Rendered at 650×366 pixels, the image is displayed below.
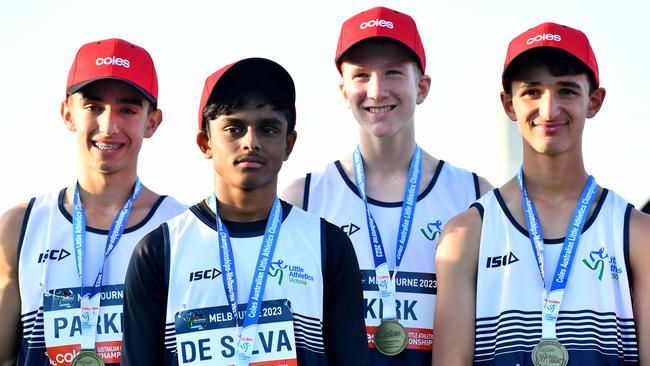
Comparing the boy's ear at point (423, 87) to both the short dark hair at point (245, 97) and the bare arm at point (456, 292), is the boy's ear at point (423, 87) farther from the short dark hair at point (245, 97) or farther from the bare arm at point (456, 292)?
the short dark hair at point (245, 97)

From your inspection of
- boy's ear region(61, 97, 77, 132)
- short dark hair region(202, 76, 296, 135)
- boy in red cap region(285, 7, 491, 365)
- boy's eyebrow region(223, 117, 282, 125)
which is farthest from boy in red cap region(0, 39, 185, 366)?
boy's eyebrow region(223, 117, 282, 125)

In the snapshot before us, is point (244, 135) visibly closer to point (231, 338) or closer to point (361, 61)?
point (231, 338)

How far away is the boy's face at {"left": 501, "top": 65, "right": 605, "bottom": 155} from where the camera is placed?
5.49 meters

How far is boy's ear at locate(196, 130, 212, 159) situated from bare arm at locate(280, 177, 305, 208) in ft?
3.78

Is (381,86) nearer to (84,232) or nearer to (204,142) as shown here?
(204,142)

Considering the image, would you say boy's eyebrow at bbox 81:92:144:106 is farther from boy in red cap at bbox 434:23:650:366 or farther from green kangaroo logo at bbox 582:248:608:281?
green kangaroo logo at bbox 582:248:608:281

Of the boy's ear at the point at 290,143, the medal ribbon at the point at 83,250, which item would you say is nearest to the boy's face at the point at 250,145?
the boy's ear at the point at 290,143

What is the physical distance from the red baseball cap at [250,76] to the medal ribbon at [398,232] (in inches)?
44.1

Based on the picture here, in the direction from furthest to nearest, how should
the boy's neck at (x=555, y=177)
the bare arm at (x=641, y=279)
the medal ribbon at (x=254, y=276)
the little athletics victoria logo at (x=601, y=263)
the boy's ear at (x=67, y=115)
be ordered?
the boy's ear at (x=67, y=115)
the boy's neck at (x=555, y=177)
the little athletics victoria logo at (x=601, y=263)
the bare arm at (x=641, y=279)
the medal ribbon at (x=254, y=276)

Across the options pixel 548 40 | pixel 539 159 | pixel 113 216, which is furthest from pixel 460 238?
pixel 113 216

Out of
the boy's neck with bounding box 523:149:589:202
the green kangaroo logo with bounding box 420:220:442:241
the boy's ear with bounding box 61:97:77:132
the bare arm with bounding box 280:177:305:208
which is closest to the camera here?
the boy's neck with bounding box 523:149:589:202

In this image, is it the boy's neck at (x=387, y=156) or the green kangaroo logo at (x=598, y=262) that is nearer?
the green kangaroo logo at (x=598, y=262)

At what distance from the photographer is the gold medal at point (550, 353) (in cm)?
526

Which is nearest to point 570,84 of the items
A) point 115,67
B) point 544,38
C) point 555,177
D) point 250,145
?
point 544,38
